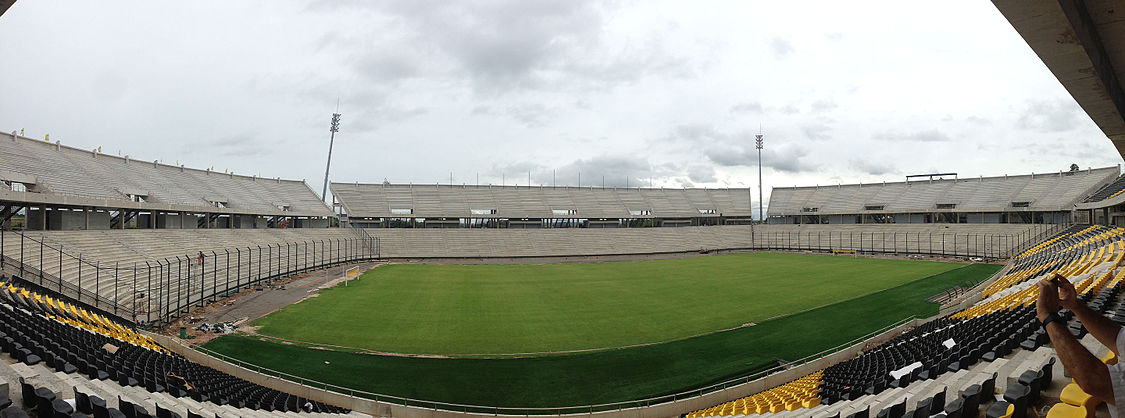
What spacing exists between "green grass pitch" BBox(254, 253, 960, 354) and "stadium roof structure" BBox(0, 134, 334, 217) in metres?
16.9

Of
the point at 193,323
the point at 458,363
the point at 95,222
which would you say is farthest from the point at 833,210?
the point at 95,222

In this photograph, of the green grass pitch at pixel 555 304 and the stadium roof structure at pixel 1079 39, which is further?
the green grass pitch at pixel 555 304

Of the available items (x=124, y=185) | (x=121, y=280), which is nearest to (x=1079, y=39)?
(x=121, y=280)

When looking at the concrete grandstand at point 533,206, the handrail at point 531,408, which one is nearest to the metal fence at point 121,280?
the handrail at point 531,408

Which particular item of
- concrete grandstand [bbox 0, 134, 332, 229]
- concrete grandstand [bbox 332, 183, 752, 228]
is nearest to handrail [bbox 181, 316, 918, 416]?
concrete grandstand [bbox 0, 134, 332, 229]

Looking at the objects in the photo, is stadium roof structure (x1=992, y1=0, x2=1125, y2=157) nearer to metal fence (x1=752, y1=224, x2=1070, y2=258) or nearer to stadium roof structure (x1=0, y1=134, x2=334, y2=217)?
stadium roof structure (x1=0, y1=134, x2=334, y2=217)

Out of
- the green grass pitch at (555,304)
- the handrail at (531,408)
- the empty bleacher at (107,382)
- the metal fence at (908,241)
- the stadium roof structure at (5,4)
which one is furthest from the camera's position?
the metal fence at (908,241)

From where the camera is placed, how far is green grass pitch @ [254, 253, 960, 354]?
19234 mm

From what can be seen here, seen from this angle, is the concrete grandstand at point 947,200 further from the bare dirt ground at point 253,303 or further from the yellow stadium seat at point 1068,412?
the bare dirt ground at point 253,303

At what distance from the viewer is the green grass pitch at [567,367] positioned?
13.7 metres

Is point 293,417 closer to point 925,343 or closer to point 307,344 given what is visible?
point 307,344

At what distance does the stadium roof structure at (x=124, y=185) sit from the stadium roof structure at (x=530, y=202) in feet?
20.3

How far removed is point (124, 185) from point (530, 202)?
42959 millimetres

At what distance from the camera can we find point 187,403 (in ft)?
30.7
